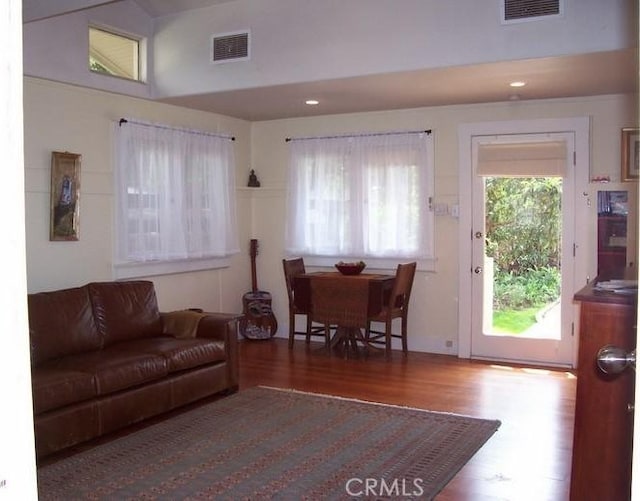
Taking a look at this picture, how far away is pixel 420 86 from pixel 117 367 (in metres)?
3.09

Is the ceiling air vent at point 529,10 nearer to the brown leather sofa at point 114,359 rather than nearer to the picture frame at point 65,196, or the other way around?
the brown leather sofa at point 114,359

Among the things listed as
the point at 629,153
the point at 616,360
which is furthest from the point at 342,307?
the point at 616,360

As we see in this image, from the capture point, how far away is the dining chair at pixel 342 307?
6.05 m

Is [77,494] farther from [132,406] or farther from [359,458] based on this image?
[359,458]

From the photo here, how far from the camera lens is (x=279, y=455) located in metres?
3.67

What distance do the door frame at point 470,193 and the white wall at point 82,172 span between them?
2.57 m

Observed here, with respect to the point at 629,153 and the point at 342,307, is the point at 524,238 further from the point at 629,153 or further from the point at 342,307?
the point at 342,307

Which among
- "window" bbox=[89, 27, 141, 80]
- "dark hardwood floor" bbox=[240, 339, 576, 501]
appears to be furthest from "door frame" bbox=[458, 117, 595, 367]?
"window" bbox=[89, 27, 141, 80]

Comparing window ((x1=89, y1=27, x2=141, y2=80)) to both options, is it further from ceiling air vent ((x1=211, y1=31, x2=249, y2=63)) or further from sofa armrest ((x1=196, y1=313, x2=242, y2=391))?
sofa armrest ((x1=196, y1=313, x2=242, y2=391))

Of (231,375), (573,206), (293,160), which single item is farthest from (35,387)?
(573,206)

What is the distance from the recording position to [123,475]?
3379 millimetres

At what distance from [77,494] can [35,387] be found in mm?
714

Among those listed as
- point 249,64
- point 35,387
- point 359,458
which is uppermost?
point 249,64

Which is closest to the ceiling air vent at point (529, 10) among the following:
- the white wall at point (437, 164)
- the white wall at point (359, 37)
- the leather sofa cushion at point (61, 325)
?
the white wall at point (359, 37)
